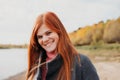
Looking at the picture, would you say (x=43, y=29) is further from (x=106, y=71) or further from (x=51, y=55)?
(x=106, y=71)

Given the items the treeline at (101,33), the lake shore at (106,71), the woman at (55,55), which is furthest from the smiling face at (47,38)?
the lake shore at (106,71)

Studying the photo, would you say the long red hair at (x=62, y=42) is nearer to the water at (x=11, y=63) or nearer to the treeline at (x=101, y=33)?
the water at (x=11, y=63)

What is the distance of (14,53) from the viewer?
3.09 meters

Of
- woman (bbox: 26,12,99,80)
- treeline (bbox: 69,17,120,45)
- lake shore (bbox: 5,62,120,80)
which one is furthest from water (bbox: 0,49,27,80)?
woman (bbox: 26,12,99,80)

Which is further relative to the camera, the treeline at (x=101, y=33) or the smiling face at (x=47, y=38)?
the treeline at (x=101, y=33)

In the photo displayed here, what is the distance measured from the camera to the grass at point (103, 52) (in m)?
3.15

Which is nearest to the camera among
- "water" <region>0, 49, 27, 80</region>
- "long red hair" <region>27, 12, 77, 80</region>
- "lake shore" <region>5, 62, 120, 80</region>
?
"long red hair" <region>27, 12, 77, 80</region>

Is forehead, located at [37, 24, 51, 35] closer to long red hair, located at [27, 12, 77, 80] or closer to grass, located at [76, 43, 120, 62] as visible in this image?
long red hair, located at [27, 12, 77, 80]

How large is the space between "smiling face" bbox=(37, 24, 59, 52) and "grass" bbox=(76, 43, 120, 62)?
229 centimetres

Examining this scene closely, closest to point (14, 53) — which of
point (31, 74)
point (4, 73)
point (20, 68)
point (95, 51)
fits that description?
point (20, 68)

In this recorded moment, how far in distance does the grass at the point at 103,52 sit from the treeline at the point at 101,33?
0.05 m

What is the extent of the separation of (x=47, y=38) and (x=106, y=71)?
3.04 metres

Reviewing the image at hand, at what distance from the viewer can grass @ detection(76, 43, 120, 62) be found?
3148mm

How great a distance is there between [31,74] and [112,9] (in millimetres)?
2288
